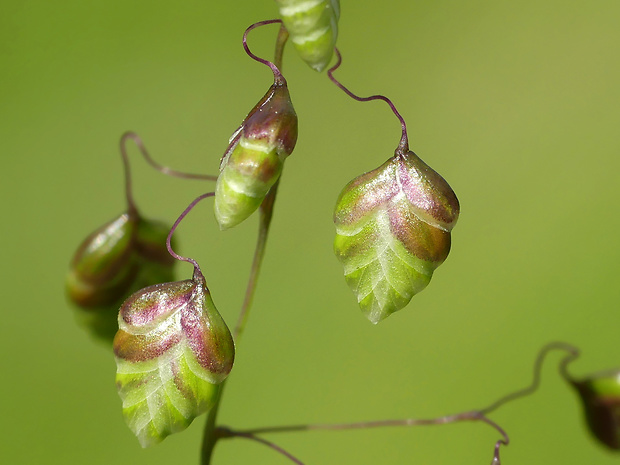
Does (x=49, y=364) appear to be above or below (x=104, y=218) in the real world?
below

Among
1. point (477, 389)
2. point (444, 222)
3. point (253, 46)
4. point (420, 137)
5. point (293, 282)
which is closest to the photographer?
point (444, 222)

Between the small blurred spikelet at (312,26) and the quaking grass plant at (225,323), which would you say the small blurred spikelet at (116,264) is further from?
the small blurred spikelet at (312,26)

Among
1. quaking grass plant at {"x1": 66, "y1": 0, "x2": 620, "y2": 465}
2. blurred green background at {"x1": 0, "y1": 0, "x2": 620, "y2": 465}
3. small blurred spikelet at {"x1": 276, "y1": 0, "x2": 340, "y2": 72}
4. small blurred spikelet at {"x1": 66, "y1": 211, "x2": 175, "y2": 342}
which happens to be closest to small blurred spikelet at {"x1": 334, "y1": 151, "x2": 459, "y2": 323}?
quaking grass plant at {"x1": 66, "y1": 0, "x2": 620, "y2": 465}

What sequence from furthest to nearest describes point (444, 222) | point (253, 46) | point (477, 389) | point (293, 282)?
point (253, 46), point (293, 282), point (477, 389), point (444, 222)

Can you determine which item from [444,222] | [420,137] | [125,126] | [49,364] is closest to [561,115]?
[420,137]

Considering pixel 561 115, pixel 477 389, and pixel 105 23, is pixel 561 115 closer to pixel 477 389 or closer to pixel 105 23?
pixel 477 389

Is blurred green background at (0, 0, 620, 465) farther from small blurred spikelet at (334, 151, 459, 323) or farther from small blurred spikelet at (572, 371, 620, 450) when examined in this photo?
small blurred spikelet at (334, 151, 459, 323)

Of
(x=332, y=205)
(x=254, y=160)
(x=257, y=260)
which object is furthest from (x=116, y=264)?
(x=332, y=205)
